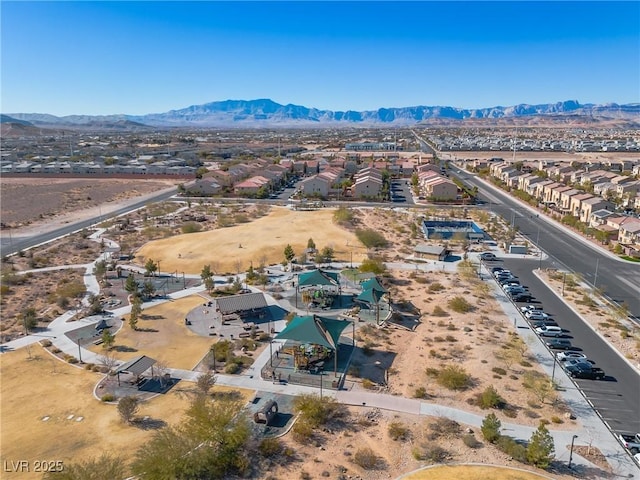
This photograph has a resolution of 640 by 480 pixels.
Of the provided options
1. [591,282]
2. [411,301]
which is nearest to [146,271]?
[411,301]

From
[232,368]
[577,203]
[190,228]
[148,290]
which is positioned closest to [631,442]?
[232,368]

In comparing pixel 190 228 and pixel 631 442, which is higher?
pixel 190 228

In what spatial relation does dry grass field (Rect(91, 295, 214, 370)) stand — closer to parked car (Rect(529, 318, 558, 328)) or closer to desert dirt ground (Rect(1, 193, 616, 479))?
desert dirt ground (Rect(1, 193, 616, 479))

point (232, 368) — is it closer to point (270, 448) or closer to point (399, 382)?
point (270, 448)

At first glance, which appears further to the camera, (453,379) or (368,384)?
(368,384)

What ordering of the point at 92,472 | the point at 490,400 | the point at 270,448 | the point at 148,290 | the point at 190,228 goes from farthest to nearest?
the point at 190,228, the point at 148,290, the point at 490,400, the point at 270,448, the point at 92,472

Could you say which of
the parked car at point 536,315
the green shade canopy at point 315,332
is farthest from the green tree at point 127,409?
the parked car at point 536,315

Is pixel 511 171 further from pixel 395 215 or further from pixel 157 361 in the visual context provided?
pixel 157 361
